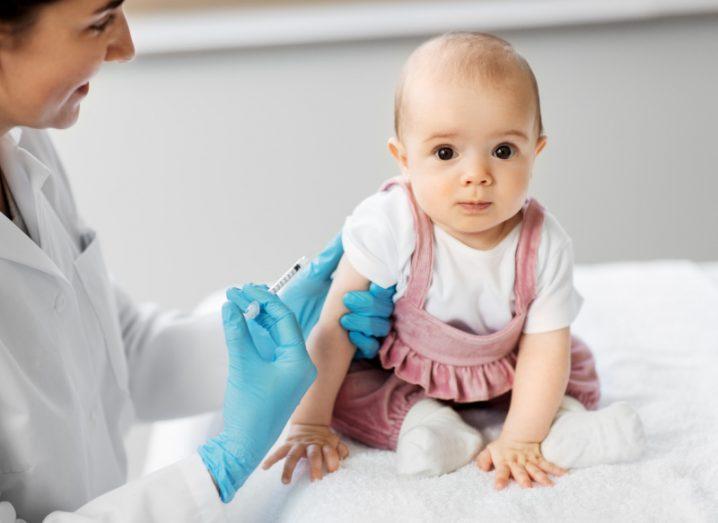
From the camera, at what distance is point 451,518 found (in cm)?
105

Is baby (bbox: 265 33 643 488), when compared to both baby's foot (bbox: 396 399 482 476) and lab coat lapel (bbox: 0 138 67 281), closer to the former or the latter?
baby's foot (bbox: 396 399 482 476)

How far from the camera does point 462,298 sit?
45.8 inches

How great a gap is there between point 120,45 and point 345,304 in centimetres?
44

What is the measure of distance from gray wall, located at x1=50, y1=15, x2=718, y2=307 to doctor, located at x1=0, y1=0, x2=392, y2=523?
1198 millimetres

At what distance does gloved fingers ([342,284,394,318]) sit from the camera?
3.80 ft

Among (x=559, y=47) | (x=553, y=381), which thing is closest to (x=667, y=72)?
(x=559, y=47)

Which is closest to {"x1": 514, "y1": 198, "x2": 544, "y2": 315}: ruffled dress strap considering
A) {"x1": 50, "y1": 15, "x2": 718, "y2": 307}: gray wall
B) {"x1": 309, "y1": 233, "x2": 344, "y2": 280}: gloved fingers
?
{"x1": 309, "y1": 233, "x2": 344, "y2": 280}: gloved fingers

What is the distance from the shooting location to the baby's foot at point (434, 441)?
1.12 metres

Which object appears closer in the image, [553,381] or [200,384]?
[553,381]

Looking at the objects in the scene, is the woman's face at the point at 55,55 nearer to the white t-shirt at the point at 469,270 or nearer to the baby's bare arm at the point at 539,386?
the white t-shirt at the point at 469,270

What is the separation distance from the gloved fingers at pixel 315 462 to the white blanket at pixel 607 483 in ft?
0.04

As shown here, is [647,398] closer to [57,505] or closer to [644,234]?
[57,505]

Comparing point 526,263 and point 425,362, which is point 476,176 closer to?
point 526,263

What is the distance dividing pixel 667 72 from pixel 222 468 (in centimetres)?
186
